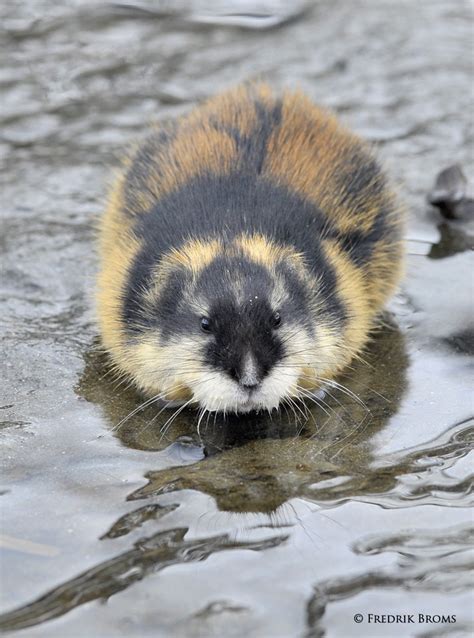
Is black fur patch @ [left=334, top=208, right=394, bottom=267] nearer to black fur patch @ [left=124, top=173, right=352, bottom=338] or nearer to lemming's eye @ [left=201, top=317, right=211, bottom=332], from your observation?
black fur patch @ [left=124, top=173, right=352, bottom=338]

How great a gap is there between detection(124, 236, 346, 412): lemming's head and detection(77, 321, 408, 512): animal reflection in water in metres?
0.20

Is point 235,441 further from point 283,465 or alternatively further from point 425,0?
point 425,0

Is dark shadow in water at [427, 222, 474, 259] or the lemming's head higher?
the lemming's head

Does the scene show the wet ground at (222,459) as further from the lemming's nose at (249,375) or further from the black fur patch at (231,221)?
the black fur patch at (231,221)

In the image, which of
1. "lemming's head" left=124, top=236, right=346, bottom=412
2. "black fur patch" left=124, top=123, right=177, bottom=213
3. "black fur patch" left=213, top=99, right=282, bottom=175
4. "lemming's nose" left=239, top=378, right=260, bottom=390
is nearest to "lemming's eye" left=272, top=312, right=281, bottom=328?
"lemming's head" left=124, top=236, right=346, bottom=412

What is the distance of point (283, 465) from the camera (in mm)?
6496

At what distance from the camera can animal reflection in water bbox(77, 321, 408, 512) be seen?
6223mm

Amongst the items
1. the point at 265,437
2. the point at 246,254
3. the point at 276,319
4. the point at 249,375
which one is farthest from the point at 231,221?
the point at 265,437

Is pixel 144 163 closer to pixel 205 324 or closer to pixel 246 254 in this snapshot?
pixel 246 254

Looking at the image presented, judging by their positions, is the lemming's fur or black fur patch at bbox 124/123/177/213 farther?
black fur patch at bbox 124/123/177/213

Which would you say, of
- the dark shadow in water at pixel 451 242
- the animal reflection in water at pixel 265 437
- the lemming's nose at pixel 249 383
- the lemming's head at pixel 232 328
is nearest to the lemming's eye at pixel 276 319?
the lemming's head at pixel 232 328

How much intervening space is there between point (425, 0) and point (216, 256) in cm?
903

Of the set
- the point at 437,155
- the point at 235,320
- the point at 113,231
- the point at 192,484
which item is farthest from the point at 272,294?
the point at 437,155

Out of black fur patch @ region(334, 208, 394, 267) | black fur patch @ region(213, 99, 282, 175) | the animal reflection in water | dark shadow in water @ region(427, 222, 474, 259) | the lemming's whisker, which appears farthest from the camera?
dark shadow in water @ region(427, 222, 474, 259)
